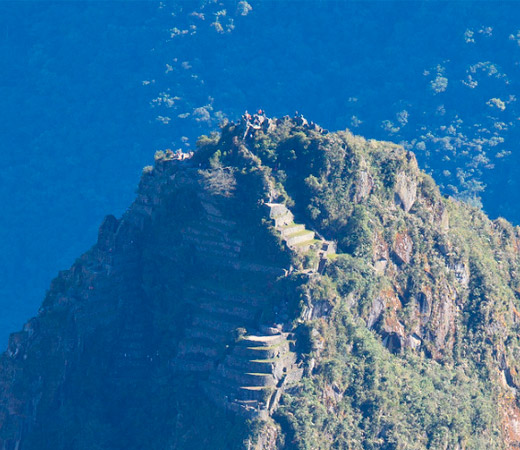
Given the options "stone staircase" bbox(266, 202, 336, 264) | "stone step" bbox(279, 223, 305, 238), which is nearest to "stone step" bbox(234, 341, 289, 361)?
"stone staircase" bbox(266, 202, 336, 264)

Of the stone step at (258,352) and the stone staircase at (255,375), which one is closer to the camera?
the stone staircase at (255,375)

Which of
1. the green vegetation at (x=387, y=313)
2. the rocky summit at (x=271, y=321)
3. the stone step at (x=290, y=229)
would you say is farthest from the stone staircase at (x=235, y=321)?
the green vegetation at (x=387, y=313)

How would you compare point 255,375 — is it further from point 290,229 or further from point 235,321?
point 290,229

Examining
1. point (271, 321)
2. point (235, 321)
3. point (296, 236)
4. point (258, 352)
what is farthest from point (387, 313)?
point (258, 352)

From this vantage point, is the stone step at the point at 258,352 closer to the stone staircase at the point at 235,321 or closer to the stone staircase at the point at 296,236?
the stone staircase at the point at 235,321

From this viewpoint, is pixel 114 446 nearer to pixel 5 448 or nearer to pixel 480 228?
pixel 5 448

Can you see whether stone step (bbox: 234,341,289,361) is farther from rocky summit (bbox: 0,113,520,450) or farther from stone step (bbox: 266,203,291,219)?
stone step (bbox: 266,203,291,219)

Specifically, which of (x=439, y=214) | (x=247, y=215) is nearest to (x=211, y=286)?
(x=247, y=215)
